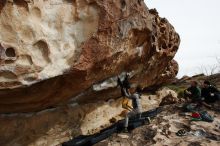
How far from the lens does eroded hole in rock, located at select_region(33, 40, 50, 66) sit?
745cm

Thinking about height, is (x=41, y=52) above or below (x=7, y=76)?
above

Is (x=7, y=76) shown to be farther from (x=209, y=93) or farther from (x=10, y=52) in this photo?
(x=209, y=93)

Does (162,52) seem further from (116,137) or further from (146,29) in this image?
(116,137)

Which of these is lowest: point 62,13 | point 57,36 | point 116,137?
point 116,137

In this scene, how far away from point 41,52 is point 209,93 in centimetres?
684

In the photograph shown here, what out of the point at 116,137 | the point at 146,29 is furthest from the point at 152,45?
the point at 116,137

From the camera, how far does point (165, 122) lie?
10.1m

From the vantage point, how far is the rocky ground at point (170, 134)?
8625mm

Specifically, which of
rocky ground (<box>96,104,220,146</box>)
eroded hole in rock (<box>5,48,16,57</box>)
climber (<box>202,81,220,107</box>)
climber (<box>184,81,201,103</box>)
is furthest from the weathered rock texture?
climber (<box>202,81,220,107</box>)

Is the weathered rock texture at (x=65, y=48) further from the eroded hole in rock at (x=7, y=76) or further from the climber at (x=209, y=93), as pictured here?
the climber at (x=209, y=93)

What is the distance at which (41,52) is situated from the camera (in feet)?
24.9

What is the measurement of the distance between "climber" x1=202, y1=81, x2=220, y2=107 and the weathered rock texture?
271cm

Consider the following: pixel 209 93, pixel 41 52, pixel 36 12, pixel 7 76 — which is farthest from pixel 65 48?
pixel 209 93

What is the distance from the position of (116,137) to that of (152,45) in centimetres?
443
